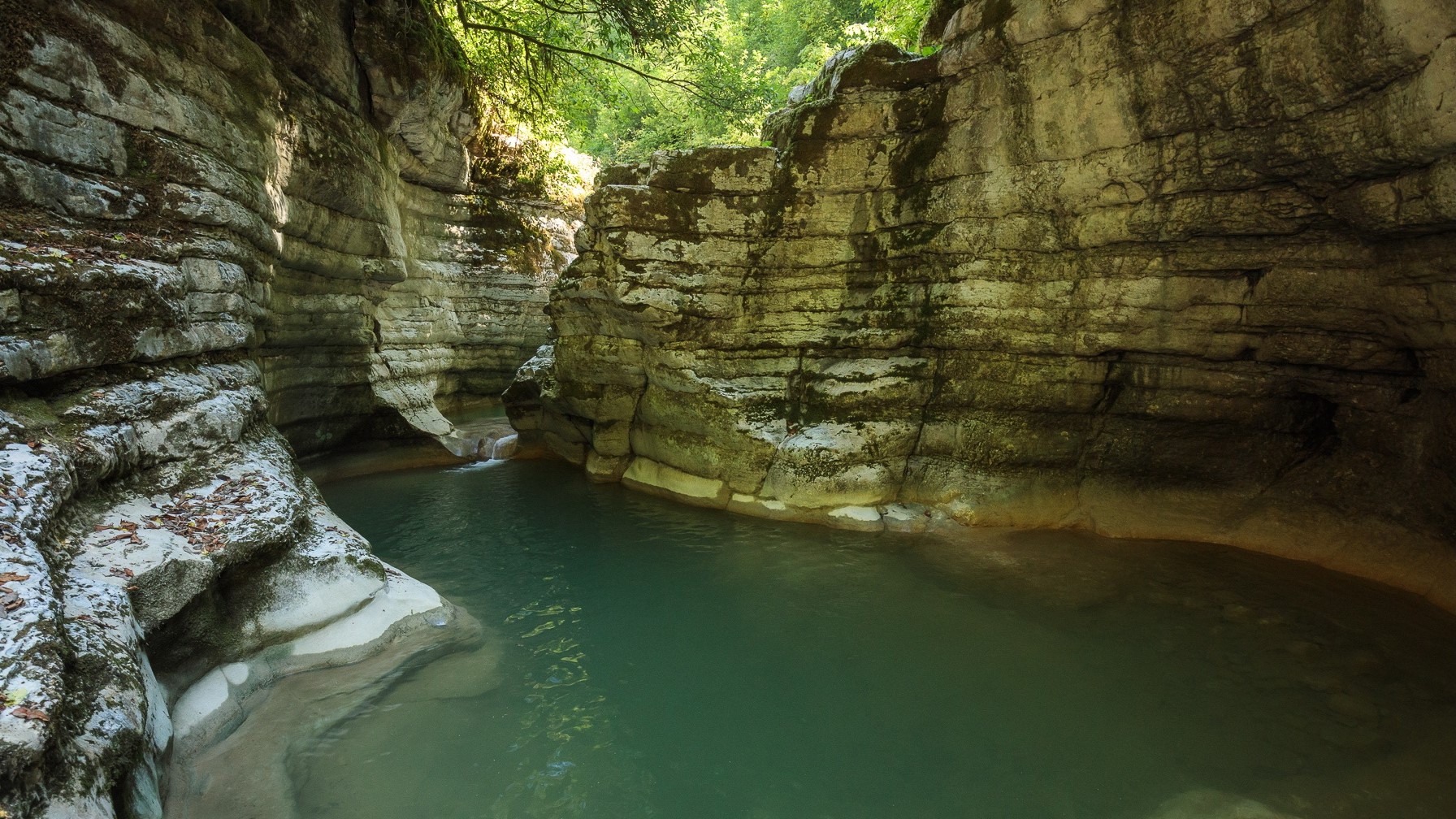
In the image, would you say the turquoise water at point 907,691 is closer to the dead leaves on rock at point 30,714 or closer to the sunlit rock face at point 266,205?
the dead leaves on rock at point 30,714

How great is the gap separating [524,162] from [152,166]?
10.6m

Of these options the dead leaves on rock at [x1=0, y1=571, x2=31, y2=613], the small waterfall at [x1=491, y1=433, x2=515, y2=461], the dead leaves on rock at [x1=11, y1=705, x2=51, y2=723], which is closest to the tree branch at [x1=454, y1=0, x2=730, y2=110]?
the small waterfall at [x1=491, y1=433, x2=515, y2=461]

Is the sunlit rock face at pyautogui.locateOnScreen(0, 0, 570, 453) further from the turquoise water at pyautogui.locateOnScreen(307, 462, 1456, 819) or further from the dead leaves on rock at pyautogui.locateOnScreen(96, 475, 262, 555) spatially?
the turquoise water at pyautogui.locateOnScreen(307, 462, 1456, 819)

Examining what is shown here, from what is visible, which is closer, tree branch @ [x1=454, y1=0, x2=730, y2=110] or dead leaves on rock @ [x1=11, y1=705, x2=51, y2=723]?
dead leaves on rock @ [x1=11, y1=705, x2=51, y2=723]

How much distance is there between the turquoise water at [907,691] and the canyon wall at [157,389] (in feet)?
3.47

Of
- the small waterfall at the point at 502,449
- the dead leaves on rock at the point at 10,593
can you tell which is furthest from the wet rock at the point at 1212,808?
the small waterfall at the point at 502,449

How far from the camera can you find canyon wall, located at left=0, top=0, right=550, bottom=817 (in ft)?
9.98

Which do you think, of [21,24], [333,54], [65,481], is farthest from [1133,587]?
[333,54]

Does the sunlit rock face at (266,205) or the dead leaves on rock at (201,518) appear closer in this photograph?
the dead leaves on rock at (201,518)

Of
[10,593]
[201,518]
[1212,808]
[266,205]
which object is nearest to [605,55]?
[266,205]

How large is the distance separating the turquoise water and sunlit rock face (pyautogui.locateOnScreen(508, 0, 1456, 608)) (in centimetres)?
93

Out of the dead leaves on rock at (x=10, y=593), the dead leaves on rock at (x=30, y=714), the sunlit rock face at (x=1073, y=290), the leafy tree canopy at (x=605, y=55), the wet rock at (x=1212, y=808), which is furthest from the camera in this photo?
the leafy tree canopy at (x=605, y=55)

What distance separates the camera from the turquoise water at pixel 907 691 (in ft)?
12.3

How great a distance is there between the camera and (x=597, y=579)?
670cm
